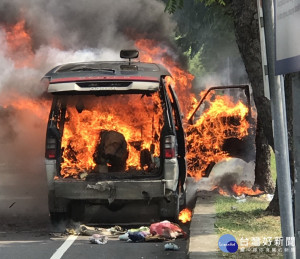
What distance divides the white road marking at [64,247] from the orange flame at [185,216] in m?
2.22

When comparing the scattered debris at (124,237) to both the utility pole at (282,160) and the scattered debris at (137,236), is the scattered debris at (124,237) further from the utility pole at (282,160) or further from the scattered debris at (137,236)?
the utility pole at (282,160)

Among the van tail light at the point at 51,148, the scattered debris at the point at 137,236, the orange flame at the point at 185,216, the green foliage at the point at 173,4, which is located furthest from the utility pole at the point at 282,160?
the orange flame at the point at 185,216

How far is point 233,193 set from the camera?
49.8ft

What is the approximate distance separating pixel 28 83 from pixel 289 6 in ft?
42.3

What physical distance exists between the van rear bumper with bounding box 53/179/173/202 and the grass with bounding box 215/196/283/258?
98 centimetres

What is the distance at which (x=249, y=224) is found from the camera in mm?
10789

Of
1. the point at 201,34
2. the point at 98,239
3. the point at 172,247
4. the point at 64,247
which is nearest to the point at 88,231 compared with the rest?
the point at 98,239

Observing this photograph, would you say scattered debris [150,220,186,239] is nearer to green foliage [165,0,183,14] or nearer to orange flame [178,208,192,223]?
orange flame [178,208,192,223]

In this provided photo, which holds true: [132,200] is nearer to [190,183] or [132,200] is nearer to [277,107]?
[190,183]

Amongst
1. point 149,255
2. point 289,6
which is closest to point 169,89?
point 149,255

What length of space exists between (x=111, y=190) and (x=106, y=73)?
165cm

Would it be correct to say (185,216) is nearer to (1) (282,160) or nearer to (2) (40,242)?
(2) (40,242)

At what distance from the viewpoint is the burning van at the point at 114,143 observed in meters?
11.2

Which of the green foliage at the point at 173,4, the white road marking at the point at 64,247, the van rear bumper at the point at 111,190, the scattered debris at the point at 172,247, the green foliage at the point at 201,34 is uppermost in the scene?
the green foliage at the point at 201,34
